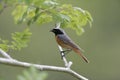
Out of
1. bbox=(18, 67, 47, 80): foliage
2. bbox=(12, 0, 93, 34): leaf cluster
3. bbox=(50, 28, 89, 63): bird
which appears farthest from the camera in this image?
bbox=(50, 28, 89, 63): bird

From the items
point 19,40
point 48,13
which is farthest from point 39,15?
point 19,40

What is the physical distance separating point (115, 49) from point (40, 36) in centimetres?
134

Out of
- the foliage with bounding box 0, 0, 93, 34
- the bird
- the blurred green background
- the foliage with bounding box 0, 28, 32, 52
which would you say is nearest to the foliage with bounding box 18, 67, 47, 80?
the foliage with bounding box 0, 0, 93, 34

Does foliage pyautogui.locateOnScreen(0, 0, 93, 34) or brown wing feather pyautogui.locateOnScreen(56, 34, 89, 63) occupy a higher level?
foliage pyautogui.locateOnScreen(0, 0, 93, 34)

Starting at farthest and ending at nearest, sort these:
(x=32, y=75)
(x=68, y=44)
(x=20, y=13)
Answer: (x=68, y=44) < (x=20, y=13) < (x=32, y=75)

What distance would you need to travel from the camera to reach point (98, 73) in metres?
11.2

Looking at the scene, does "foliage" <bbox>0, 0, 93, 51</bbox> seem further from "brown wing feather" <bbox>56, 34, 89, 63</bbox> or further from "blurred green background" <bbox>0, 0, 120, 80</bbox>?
"blurred green background" <bbox>0, 0, 120, 80</bbox>

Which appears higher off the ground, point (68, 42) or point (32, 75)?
point (32, 75)

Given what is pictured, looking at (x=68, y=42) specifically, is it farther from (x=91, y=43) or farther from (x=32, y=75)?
(x=91, y=43)

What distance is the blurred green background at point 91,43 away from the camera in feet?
35.6

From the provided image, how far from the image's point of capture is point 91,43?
1196cm

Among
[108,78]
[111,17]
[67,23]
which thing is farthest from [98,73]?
[67,23]

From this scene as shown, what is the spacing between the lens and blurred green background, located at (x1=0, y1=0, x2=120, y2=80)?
10836 millimetres

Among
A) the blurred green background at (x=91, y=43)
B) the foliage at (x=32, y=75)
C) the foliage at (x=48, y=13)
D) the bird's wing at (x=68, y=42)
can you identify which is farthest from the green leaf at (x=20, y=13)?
the blurred green background at (x=91, y=43)
